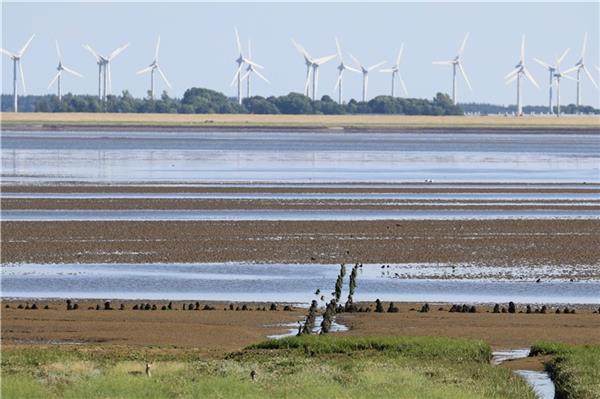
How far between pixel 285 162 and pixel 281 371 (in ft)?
218

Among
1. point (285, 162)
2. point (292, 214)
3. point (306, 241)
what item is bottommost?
point (306, 241)

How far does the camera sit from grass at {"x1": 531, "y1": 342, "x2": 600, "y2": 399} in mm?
18938

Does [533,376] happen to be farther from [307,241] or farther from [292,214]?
[292,214]

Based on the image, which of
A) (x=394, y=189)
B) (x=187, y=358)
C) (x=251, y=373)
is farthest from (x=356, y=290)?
(x=394, y=189)

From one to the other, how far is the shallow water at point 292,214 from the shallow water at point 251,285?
11574 mm

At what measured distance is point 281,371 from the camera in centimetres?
2000

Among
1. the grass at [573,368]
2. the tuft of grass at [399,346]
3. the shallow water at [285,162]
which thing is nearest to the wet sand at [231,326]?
the tuft of grass at [399,346]

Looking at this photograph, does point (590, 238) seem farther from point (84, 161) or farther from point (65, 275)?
point (84, 161)

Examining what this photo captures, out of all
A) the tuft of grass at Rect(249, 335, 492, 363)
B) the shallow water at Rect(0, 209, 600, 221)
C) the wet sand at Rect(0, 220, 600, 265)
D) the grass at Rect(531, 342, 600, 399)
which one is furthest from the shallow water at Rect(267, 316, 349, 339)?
the shallow water at Rect(0, 209, 600, 221)

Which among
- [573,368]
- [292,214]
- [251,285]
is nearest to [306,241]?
[292,214]

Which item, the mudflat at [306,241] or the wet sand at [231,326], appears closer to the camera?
the wet sand at [231,326]

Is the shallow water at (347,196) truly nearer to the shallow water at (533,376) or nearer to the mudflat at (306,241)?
the mudflat at (306,241)

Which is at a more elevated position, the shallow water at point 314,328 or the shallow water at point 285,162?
the shallow water at point 285,162

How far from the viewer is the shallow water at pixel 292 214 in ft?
154
